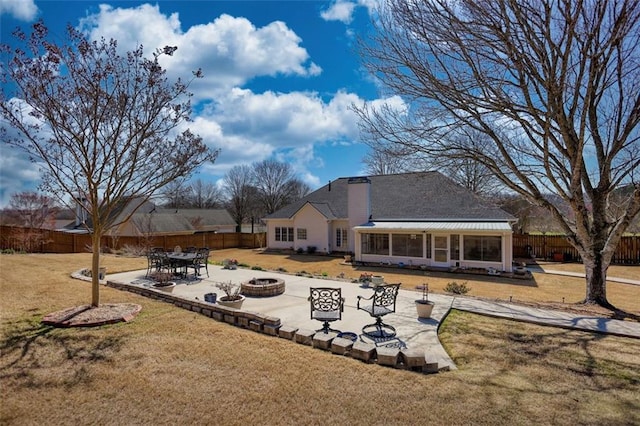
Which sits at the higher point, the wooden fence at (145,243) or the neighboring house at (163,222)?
the neighboring house at (163,222)

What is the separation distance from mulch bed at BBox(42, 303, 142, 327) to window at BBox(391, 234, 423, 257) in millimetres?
16769

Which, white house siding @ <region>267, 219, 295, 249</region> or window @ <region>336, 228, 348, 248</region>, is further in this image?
white house siding @ <region>267, 219, 295, 249</region>

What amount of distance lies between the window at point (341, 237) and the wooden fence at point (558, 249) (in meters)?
12.9

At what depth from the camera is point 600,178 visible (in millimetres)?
10445

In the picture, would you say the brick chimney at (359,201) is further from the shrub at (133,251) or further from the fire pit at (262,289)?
the fire pit at (262,289)

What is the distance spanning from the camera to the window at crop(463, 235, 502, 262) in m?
19.4

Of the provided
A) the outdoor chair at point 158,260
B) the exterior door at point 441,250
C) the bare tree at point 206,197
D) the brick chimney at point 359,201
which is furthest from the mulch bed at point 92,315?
the bare tree at point 206,197

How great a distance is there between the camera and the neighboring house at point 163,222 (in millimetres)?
32312

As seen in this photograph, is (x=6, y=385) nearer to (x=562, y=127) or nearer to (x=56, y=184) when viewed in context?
(x=56, y=184)

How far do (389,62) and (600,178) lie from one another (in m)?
7.38

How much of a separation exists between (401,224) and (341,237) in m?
6.19

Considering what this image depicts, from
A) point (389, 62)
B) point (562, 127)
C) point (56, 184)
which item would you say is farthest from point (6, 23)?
point (562, 127)

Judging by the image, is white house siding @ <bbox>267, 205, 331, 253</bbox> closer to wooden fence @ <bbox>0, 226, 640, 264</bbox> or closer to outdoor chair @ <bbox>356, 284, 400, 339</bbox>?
wooden fence @ <bbox>0, 226, 640, 264</bbox>

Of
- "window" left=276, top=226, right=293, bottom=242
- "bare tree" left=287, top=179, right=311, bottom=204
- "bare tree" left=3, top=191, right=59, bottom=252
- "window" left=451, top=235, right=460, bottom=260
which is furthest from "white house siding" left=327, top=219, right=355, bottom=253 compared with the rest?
"bare tree" left=287, top=179, right=311, bottom=204
